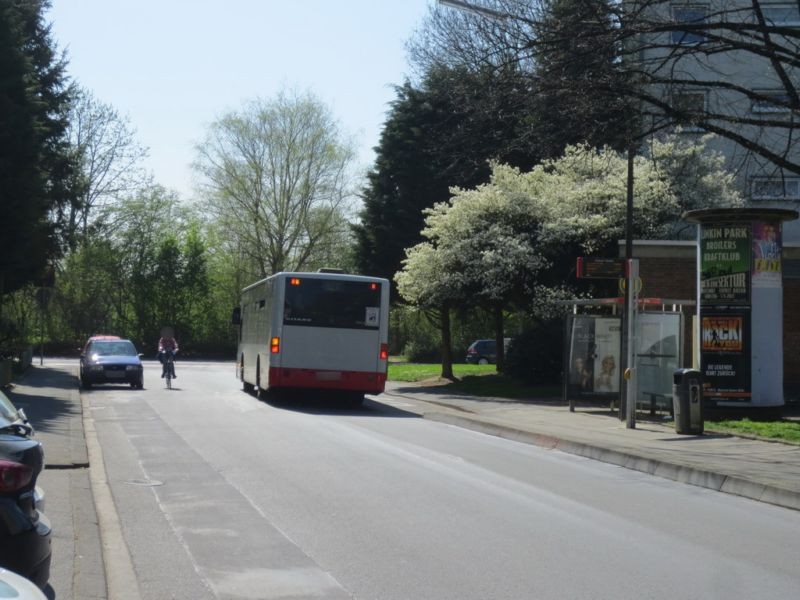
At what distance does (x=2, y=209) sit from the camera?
84.6 ft

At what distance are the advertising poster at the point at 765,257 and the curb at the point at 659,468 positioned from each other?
5646 mm

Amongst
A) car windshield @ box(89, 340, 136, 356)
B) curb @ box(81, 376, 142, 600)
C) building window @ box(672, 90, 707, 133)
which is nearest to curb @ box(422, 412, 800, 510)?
building window @ box(672, 90, 707, 133)

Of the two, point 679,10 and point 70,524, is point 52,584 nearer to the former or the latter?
point 70,524

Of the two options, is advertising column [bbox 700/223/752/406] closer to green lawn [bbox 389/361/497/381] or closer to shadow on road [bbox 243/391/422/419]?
shadow on road [bbox 243/391/422/419]

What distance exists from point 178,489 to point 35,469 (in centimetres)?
591

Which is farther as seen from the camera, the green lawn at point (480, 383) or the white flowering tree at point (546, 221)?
the white flowering tree at point (546, 221)

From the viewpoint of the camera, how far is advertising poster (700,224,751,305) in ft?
68.6

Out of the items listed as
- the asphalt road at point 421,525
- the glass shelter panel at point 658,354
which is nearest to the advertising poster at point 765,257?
the glass shelter panel at point 658,354

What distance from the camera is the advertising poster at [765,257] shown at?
822 inches

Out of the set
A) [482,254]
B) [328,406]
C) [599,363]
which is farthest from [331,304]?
[482,254]

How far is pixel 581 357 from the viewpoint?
78.2 ft

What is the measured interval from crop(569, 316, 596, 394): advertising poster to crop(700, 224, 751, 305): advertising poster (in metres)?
3.27

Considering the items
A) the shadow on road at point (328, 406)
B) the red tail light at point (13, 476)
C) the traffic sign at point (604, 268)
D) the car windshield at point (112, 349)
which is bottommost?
the shadow on road at point (328, 406)

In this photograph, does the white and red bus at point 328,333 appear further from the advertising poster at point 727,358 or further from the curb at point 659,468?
the advertising poster at point 727,358
